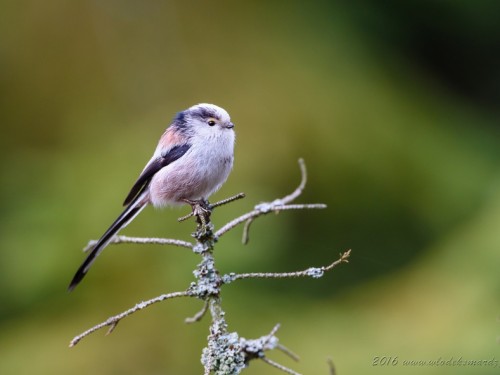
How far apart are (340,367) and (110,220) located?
1.60 meters

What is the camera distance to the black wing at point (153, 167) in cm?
272

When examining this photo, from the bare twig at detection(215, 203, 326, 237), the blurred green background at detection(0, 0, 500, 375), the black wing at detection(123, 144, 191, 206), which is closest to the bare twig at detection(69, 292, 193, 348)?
the bare twig at detection(215, 203, 326, 237)

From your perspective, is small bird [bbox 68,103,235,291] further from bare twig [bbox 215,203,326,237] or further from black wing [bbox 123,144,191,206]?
bare twig [bbox 215,203,326,237]

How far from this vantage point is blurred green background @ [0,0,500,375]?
3.71 meters

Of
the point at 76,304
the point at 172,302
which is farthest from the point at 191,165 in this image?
the point at 76,304

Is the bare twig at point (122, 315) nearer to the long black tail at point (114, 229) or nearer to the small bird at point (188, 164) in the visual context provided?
the long black tail at point (114, 229)

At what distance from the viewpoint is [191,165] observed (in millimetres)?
2596

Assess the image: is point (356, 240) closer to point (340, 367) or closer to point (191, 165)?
point (340, 367)

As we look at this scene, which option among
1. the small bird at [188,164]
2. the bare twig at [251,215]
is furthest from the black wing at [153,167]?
the bare twig at [251,215]

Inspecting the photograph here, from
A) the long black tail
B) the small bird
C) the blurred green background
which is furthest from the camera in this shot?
the blurred green background

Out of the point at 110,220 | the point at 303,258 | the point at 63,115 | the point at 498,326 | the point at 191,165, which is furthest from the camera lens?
the point at 63,115

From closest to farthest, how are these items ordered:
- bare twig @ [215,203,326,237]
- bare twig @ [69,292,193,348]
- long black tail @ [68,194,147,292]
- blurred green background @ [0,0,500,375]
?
bare twig @ [69,292,193,348] → bare twig @ [215,203,326,237] → long black tail @ [68,194,147,292] → blurred green background @ [0,0,500,375]

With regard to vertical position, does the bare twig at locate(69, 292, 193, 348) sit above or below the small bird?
below

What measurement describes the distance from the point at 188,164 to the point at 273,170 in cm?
179
